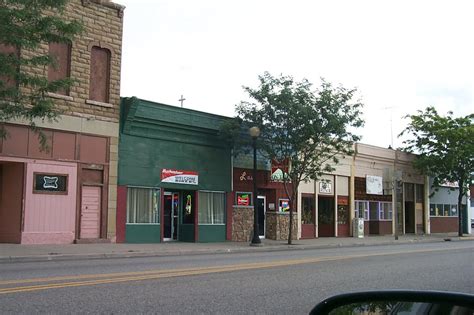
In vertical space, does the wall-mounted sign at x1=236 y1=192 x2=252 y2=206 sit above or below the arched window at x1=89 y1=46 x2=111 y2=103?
below

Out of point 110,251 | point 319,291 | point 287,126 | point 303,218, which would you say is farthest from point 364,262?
point 303,218

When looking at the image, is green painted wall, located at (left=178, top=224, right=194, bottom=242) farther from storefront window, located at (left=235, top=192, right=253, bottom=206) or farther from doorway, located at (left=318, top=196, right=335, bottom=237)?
doorway, located at (left=318, top=196, right=335, bottom=237)

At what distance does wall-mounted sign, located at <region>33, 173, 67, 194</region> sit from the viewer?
66.8ft

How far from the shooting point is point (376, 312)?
7.55 ft

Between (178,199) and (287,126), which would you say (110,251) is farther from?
(287,126)

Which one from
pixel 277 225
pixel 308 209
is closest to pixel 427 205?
pixel 308 209

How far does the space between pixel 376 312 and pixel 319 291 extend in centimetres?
776

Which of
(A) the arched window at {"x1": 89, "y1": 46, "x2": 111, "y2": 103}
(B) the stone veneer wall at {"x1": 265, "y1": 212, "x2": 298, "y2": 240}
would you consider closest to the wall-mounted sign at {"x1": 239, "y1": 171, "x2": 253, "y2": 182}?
(B) the stone veneer wall at {"x1": 265, "y1": 212, "x2": 298, "y2": 240}

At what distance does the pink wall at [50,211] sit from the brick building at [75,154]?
0.10ft

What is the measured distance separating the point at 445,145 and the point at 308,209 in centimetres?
1274

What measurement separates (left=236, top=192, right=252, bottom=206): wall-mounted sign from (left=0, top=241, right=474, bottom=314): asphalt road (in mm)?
12398

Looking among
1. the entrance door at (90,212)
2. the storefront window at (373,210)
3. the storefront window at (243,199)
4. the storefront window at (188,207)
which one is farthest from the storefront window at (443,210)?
the entrance door at (90,212)

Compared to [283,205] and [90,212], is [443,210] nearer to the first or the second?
[283,205]

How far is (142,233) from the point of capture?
23.6 metres
